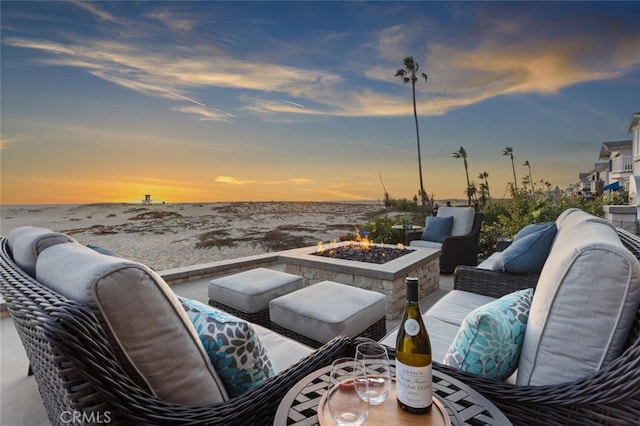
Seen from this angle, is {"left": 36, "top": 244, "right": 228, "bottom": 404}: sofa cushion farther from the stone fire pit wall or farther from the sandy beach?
the sandy beach

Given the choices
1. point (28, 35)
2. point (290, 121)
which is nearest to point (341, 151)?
point (290, 121)

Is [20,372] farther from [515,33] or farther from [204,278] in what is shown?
[515,33]

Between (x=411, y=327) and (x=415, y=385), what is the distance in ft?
0.46

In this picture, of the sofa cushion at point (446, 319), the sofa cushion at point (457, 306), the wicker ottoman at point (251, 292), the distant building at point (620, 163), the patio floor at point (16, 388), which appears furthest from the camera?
the distant building at point (620, 163)

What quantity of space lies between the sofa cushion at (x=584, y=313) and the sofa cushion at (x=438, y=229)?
4.30 metres

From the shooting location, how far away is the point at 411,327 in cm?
83

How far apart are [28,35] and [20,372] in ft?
11.7

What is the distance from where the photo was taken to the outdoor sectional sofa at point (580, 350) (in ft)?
2.71

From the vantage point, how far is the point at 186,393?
0.88 meters

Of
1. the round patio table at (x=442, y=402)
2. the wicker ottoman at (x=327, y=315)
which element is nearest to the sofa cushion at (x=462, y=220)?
the wicker ottoman at (x=327, y=315)

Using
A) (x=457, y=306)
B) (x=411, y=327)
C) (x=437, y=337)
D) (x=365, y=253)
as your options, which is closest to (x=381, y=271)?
(x=365, y=253)

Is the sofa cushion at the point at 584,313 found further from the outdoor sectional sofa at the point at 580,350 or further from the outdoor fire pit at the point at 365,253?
the outdoor fire pit at the point at 365,253

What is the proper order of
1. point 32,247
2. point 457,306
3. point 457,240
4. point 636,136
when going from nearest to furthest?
point 32,247, point 457,306, point 457,240, point 636,136

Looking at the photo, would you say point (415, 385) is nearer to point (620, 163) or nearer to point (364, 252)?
point (364, 252)
